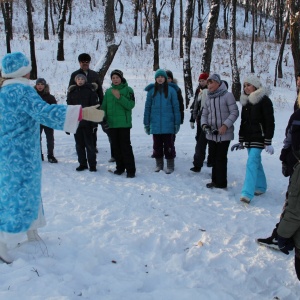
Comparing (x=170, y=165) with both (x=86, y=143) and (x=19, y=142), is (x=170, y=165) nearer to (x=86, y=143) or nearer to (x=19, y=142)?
(x=86, y=143)

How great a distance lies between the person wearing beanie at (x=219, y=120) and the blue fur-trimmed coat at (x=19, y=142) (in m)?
3.14

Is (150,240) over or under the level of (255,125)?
under

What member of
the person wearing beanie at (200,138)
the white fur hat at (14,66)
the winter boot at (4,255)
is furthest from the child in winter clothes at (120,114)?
the winter boot at (4,255)

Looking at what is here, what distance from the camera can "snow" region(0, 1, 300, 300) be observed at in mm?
3186

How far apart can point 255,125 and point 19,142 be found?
137 inches

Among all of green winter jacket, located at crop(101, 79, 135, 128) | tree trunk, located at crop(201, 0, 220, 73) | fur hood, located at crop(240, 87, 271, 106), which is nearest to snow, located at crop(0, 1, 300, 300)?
green winter jacket, located at crop(101, 79, 135, 128)

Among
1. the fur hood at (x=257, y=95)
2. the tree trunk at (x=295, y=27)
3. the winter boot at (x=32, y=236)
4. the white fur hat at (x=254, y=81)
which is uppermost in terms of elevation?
the tree trunk at (x=295, y=27)

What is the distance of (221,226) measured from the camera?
15.5ft

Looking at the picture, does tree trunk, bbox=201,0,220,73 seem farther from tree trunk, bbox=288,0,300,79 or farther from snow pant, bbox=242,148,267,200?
snow pant, bbox=242,148,267,200

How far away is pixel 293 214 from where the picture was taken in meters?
2.95

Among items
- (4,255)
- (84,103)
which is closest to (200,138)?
(84,103)

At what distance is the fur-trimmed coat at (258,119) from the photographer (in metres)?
5.23

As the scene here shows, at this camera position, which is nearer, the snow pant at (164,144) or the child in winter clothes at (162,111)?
the child in winter clothes at (162,111)

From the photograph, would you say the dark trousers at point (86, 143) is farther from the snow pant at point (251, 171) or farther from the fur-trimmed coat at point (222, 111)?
the snow pant at point (251, 171)
